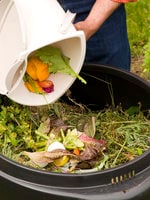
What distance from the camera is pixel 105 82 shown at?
1751mm

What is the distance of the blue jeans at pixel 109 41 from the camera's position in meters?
1.92

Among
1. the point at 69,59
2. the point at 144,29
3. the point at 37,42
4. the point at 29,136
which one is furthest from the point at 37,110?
the point at 144,29

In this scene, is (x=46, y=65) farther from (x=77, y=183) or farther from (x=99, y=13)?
(x=77, y=183)

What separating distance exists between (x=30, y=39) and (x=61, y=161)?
303mm

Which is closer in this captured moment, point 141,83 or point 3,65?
point 3,65

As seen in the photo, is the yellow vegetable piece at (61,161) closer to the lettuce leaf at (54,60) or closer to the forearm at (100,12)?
the lettuce leaf at (54,60)

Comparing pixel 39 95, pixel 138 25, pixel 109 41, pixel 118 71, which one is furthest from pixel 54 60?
pixel 138 25

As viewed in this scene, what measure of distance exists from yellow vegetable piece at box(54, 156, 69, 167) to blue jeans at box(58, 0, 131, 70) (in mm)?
522

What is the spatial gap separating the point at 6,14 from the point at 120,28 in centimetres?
57

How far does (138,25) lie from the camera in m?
2.83

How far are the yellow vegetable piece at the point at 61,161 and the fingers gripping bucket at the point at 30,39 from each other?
0.59 ft

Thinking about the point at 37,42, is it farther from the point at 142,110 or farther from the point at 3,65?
the point at 142,110

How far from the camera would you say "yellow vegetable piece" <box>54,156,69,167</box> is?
4.81 feet

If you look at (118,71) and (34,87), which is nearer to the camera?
(34,87)
